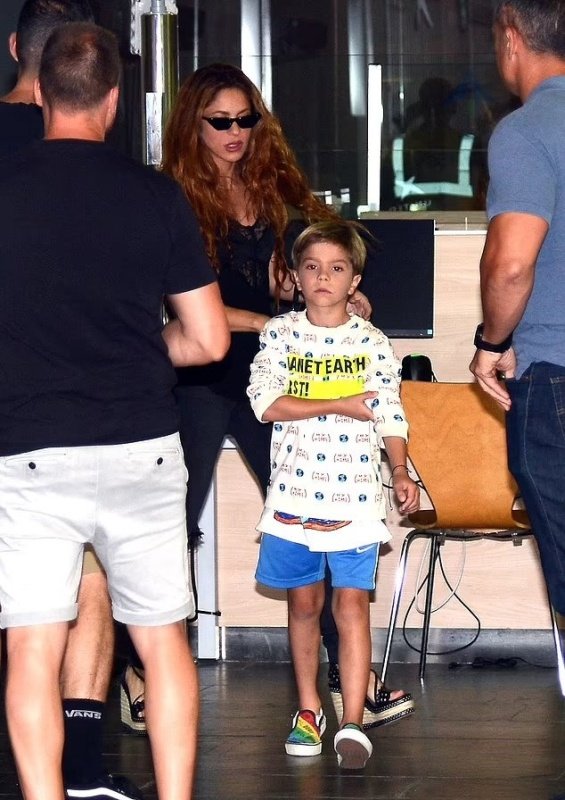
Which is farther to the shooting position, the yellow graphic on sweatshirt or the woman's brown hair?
the woman's brown hair

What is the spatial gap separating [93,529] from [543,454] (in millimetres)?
972

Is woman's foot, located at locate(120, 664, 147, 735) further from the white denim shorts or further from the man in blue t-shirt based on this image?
the man in blue t-shirt

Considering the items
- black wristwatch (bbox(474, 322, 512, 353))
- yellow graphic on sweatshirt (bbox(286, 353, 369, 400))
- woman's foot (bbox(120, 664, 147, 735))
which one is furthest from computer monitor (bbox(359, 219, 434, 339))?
black wristwatch (bbox(474, 322, 512, 353))

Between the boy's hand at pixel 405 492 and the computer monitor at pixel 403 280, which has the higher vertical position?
the computer monitor at pixel 403 280

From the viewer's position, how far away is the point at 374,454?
11.4 ft

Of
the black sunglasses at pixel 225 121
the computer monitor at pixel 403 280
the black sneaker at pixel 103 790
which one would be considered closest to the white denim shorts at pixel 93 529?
the black sneaker at pixel 103 790

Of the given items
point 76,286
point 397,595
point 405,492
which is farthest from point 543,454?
point 397,595

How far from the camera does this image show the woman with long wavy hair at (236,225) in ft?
12.1

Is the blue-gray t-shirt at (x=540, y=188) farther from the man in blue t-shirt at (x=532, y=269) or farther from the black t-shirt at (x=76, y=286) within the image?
the black t-shirt at (x=76, y=286)

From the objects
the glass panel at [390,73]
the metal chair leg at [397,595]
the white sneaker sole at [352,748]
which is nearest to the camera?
the white sneaker sole at [352,748]

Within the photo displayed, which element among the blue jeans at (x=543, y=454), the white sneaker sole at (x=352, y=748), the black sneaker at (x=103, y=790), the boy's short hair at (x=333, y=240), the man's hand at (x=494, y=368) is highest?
the boy's short hair at (x=333, y=240)

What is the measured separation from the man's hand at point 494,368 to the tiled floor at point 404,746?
3.19ft

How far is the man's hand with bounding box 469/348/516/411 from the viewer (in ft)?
9.45

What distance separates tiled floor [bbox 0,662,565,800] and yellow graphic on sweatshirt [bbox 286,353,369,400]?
37.8 inches
